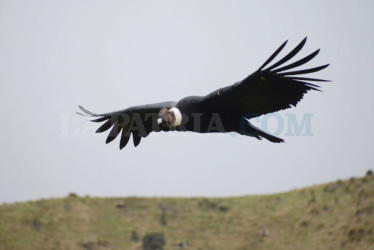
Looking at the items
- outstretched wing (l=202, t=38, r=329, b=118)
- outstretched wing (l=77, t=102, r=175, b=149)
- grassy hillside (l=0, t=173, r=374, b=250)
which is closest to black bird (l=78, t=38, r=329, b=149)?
outstretched wing (l=202, t=38, r=329, b=118)

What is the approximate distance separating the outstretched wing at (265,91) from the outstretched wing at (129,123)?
9.94ft

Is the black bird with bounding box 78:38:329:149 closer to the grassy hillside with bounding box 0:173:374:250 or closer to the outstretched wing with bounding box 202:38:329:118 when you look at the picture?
the outstretched wing with bounding box 202:38:329:118

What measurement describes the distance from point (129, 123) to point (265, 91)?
490 centimetres

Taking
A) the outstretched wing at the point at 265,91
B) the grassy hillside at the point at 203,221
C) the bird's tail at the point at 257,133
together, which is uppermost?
the outstretched wing at the point at 265,91

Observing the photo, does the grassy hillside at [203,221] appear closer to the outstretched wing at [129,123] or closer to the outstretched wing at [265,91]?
the outstretched wing at [129,123]

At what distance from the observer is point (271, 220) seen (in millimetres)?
56219

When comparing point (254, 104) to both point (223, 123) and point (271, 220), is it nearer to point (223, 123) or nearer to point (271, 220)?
point (223, 123)

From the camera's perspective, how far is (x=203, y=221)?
57125 mm

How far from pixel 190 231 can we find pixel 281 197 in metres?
10.5

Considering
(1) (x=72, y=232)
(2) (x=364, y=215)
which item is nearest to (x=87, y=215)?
(1) (x=72, y=232)

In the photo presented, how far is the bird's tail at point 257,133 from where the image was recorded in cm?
1200

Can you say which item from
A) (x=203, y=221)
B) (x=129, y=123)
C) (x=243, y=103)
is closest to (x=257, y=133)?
(x=243, y=103)

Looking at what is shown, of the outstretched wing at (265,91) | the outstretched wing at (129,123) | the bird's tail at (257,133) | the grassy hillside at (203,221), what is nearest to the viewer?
the outstretched wing at (265,91)

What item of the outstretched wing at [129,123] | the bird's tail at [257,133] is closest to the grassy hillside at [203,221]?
the outstretched wing at [129,123]
